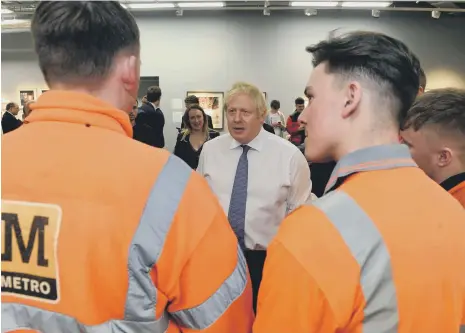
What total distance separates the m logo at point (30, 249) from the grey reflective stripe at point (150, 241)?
0.15m

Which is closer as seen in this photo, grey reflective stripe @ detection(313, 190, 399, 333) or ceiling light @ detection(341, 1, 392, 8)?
grey reflective stripe @ detection(313, 190, 399, 333)

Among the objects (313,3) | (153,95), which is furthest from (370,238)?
(313,3)

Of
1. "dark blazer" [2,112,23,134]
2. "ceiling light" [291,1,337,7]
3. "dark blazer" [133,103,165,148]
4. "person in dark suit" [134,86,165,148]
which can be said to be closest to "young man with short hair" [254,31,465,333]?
"person in dark suit" [134,86,165,148]

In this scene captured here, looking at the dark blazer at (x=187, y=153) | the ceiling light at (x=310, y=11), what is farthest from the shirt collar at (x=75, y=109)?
the ceiling light at (x=310, y=11)

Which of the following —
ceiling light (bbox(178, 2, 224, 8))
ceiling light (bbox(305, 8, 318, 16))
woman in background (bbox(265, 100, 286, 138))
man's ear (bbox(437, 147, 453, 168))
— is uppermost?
ceiling light (bbox(178, 2, 224, 8))

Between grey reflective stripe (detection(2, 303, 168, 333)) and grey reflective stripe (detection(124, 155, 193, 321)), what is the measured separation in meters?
0.02

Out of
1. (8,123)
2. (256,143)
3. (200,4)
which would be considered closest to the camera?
(256,143)

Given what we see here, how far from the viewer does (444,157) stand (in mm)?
1412

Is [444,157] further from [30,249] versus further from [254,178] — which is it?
[30,249]

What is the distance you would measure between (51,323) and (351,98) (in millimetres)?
762

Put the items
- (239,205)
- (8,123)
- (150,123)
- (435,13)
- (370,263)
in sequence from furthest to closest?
(435,13)
(8,123)
(150,123)
(239,205)
(370,263)

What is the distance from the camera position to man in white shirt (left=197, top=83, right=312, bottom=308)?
2287 mm

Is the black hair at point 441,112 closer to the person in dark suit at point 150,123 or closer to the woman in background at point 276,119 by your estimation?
the person in dark suit at point 150,123

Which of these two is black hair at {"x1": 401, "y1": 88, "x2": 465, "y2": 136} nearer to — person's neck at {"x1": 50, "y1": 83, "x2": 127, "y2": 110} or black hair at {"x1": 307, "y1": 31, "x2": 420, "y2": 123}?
black hair at {"x1": 307, "y1": 31, "x2": 420, "y2": 123}
